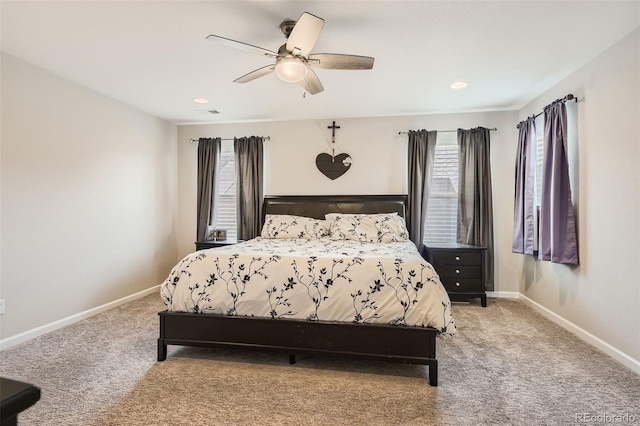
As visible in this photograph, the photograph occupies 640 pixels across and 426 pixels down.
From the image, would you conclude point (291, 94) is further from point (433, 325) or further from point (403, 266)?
point (433, 325)

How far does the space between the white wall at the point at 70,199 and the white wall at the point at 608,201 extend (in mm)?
4712

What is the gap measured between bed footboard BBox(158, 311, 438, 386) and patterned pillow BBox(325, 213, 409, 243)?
1537 mm

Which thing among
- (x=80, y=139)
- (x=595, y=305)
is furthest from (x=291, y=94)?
(x=595, y=305)

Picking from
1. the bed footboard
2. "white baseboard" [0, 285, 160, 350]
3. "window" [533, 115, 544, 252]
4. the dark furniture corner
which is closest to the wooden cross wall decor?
"window" [533, 115, 544, 252]

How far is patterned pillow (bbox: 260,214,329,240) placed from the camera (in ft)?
13.0

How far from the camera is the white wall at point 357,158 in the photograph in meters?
4.25

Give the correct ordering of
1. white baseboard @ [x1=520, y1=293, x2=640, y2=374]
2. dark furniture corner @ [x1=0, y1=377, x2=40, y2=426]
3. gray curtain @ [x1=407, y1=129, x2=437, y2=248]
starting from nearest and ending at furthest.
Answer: dark furniture corner @ [x1=0, y1=377, x2=40, y2=426] < white baseboard @ [x1=520, y1=293, x2=640, y2=374] < gray curtain @ [x1=407, y1=129, x2=437, y2=248]

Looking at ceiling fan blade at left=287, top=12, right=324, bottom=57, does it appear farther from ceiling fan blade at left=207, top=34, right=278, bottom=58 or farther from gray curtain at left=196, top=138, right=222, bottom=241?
gray curtain at left=196, top=138, right=222, bottom=241

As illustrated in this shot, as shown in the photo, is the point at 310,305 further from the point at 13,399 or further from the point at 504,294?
the point at 504,294

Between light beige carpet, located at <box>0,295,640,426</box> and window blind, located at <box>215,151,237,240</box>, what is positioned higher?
window blind, located at <box>215,151,237,240</box>

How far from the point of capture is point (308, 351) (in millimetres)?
2291

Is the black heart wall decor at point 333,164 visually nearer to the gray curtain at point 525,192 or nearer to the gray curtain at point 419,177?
the gray curtain at point 419,177

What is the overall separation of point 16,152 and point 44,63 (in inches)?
31.7

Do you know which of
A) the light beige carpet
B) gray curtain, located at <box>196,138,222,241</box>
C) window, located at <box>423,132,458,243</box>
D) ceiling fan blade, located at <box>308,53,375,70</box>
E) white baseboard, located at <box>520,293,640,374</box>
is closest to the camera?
the light beige carpet
